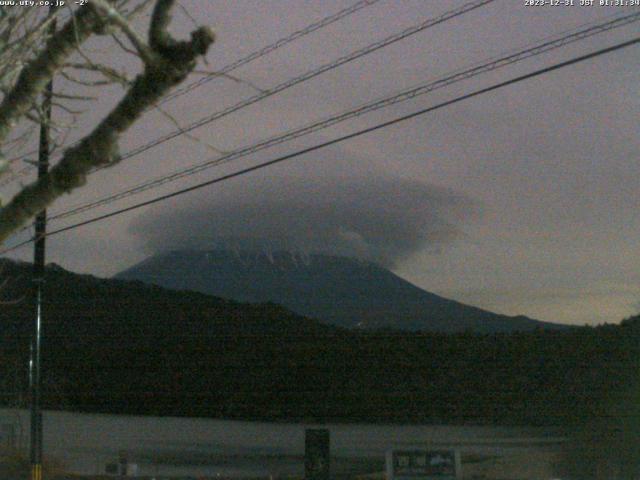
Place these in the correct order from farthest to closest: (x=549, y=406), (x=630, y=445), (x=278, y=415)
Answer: (x=278, y=415) < (x=549, y=406) < (x=630, y=445)

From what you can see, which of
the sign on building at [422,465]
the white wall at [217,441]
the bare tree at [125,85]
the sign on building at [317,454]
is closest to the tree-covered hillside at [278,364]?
the white wall at [217,441]

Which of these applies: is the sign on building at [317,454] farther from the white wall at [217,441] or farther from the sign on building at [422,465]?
the white wall at [217,441]

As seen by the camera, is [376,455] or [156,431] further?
[156,431]

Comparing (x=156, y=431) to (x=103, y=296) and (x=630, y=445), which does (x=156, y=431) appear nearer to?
(x=103, y=296)

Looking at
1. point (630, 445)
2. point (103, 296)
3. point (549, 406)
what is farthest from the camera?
point (103, 296)

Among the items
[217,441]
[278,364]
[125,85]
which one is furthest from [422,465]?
[125,85]

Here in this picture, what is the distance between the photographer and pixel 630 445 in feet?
61.6

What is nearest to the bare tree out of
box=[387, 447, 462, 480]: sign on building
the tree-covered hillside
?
box=[387, 447, 462, 480]: sign on building

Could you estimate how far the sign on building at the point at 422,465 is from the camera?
14.2 m

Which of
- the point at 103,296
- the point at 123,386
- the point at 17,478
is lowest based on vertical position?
the point at 17,478

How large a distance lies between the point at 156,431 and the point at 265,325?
3.81 m

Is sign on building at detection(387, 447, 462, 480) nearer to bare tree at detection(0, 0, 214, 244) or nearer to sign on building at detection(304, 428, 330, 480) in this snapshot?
sign on building at detection(304, 428, 330, 480)

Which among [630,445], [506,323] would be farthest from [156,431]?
[630,445]

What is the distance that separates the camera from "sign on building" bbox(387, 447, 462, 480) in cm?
1425
